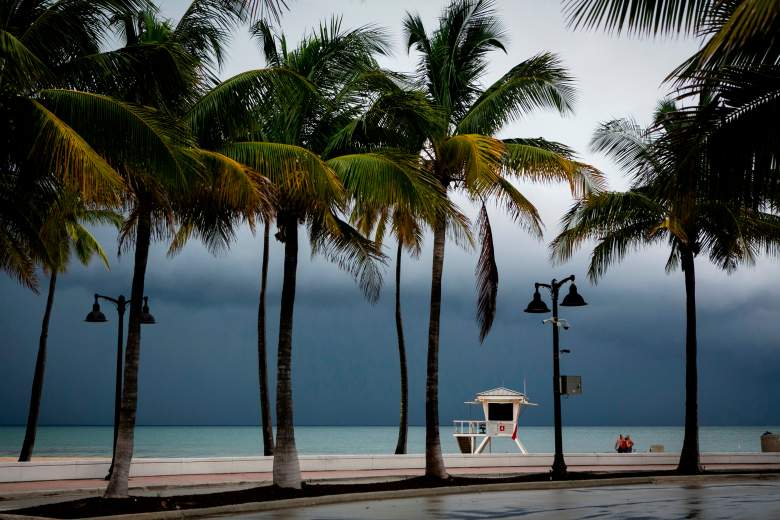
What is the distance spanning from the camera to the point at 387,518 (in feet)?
51.2

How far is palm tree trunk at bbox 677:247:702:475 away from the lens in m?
27.5

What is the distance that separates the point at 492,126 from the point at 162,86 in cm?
929

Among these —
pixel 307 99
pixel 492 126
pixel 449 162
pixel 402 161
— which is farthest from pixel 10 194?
pixel 492 126

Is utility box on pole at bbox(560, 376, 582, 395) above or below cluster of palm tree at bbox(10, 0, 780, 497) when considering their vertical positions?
below

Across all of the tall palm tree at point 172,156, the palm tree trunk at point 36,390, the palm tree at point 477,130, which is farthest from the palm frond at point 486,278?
the palm tree trunk at point 36,390

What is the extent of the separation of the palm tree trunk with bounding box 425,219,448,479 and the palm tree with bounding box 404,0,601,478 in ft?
0.08

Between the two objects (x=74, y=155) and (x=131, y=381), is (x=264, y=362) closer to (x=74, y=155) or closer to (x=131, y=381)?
(x=131, y=381)

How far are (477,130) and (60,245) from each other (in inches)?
550

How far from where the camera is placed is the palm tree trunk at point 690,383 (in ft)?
90.2

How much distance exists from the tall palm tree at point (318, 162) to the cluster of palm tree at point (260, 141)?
43mm

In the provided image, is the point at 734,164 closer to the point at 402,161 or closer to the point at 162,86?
the point at 402,161

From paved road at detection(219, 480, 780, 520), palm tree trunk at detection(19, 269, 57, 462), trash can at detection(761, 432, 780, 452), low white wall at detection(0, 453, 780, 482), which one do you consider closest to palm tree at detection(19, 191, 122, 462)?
palm tree trunk at detection(19, 269, 57, 462)

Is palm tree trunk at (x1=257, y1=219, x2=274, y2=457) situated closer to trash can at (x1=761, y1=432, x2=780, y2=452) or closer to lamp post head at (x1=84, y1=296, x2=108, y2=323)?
lamp post head at (x1=84, y1=296, x2=108, y2=323)

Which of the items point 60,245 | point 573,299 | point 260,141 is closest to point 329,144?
point 260,141
